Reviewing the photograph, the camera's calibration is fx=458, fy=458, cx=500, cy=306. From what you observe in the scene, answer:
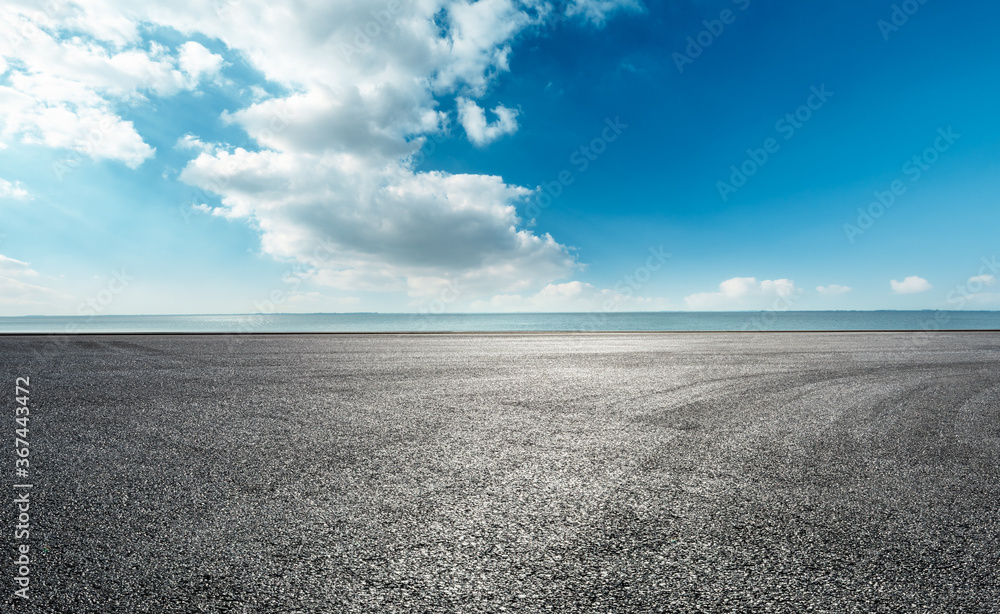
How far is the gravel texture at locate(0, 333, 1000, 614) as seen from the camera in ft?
7.64

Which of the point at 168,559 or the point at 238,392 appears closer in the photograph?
the point at 168,559

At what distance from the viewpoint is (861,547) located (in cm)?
279

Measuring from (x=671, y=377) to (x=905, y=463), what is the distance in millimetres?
5821

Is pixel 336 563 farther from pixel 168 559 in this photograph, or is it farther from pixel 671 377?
pixel 671 377

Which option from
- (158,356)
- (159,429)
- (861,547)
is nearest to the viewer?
(861,547)

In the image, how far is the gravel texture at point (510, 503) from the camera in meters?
2.33

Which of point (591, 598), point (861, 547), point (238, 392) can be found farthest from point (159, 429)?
point (861, 547)

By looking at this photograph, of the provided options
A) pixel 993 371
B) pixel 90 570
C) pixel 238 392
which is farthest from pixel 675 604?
pixel 993 371

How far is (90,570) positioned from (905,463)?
21.3 ft

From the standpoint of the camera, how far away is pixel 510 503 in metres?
3.47

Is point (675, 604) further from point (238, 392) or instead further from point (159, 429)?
point (238, 392)

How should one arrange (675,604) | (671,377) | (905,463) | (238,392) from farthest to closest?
(671,377), (238,392), (905,463), (675,604)

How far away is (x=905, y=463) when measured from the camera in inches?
176

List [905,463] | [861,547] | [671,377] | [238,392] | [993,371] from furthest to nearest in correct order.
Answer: [993,371] < [671,377] < [238,392] < [905,463] < [861,547]
